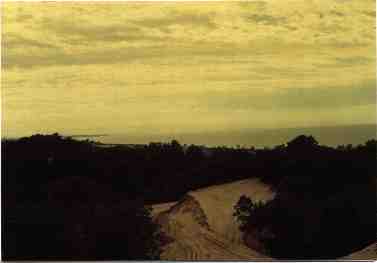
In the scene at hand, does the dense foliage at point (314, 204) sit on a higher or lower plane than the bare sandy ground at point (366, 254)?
higher

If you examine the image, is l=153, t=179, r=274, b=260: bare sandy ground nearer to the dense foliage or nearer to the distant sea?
the dense foliage

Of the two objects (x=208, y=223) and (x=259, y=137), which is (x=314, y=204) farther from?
(x=208, y=223)

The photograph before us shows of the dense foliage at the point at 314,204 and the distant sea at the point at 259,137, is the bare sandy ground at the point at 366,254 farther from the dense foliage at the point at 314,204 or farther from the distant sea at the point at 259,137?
the distant sea at the point at 259,137

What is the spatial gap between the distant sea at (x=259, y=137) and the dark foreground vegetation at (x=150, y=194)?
2.0 inches

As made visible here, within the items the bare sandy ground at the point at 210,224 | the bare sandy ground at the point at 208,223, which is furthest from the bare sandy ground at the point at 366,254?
the bare sandy ground at the point at 208,223

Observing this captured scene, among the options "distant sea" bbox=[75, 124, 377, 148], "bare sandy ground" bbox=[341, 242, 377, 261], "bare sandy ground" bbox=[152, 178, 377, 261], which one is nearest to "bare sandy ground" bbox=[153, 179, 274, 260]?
"bare sandy ground" bbox=[152, 178, 377, 261]

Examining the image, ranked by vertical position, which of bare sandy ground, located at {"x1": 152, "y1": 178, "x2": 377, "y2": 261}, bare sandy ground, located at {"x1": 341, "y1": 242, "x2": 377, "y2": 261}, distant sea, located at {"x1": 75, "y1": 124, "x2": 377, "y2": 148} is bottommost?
bare sandy ground, located at {"x1": 341, "y1": 242, "x2": 377, "y2": 261}

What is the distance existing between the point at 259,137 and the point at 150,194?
98cm

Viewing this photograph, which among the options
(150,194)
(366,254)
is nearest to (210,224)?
(150,194)

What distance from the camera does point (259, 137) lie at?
447 ft

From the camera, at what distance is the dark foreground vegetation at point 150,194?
447 feet

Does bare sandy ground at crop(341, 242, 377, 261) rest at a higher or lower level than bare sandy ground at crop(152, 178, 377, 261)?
lower

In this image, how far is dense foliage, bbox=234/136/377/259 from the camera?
5364 inches

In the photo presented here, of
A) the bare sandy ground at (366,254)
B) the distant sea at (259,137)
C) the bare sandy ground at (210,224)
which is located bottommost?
the bare sandy ground at (366,254)
